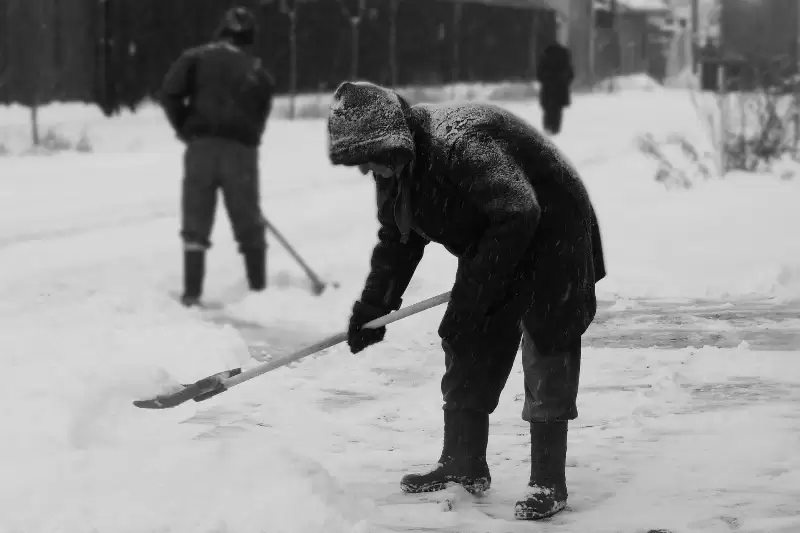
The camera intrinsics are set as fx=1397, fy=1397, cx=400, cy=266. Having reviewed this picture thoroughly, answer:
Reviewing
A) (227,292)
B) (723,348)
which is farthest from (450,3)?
(723,348)

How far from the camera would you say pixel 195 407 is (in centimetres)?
585

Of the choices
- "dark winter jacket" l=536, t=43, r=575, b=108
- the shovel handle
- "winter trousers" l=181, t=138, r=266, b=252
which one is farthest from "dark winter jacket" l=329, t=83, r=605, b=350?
"dark winter jacket" l=536, t=43, r=575, b=108

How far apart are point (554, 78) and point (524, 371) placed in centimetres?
1812

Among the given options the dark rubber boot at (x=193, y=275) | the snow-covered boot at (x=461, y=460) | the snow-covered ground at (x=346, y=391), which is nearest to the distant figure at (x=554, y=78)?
the snow-covered ground at (x=346, y=391)

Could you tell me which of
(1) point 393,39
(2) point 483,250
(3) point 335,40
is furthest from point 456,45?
(2) point 483,250

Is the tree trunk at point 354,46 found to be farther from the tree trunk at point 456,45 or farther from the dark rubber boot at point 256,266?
the dark rubber boot at point 256,266

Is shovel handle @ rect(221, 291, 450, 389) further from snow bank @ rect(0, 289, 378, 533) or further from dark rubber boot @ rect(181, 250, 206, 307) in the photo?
dark rubber boot @ rect(181, 250, 206, 307)

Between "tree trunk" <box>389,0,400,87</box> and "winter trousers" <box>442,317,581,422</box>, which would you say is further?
"tree trunk" <box>389,0,400,87</box>

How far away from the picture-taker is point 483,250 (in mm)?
4035

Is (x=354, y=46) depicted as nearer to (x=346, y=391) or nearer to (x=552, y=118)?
(x=552, y=118)

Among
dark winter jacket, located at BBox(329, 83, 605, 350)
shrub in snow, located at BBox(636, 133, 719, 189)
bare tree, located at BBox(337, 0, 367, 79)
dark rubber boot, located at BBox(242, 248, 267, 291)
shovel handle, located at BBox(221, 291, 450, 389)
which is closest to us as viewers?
dark winter jacket, located at BBox(329, 83, 605, 350)

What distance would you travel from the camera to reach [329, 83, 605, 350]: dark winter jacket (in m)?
3.95

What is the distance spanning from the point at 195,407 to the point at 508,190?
2.35 m

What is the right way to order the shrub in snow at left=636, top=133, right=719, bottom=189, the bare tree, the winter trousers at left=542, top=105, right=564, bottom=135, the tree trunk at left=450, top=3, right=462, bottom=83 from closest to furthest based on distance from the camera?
the shrub in snow at left=636, top=133, right=719, bottom=189 < the winter trousers at left=542, top=105, right=564, bottom=135 < the bare tree < the tree trunk at left=450, top=3, right=462, bottom=83
